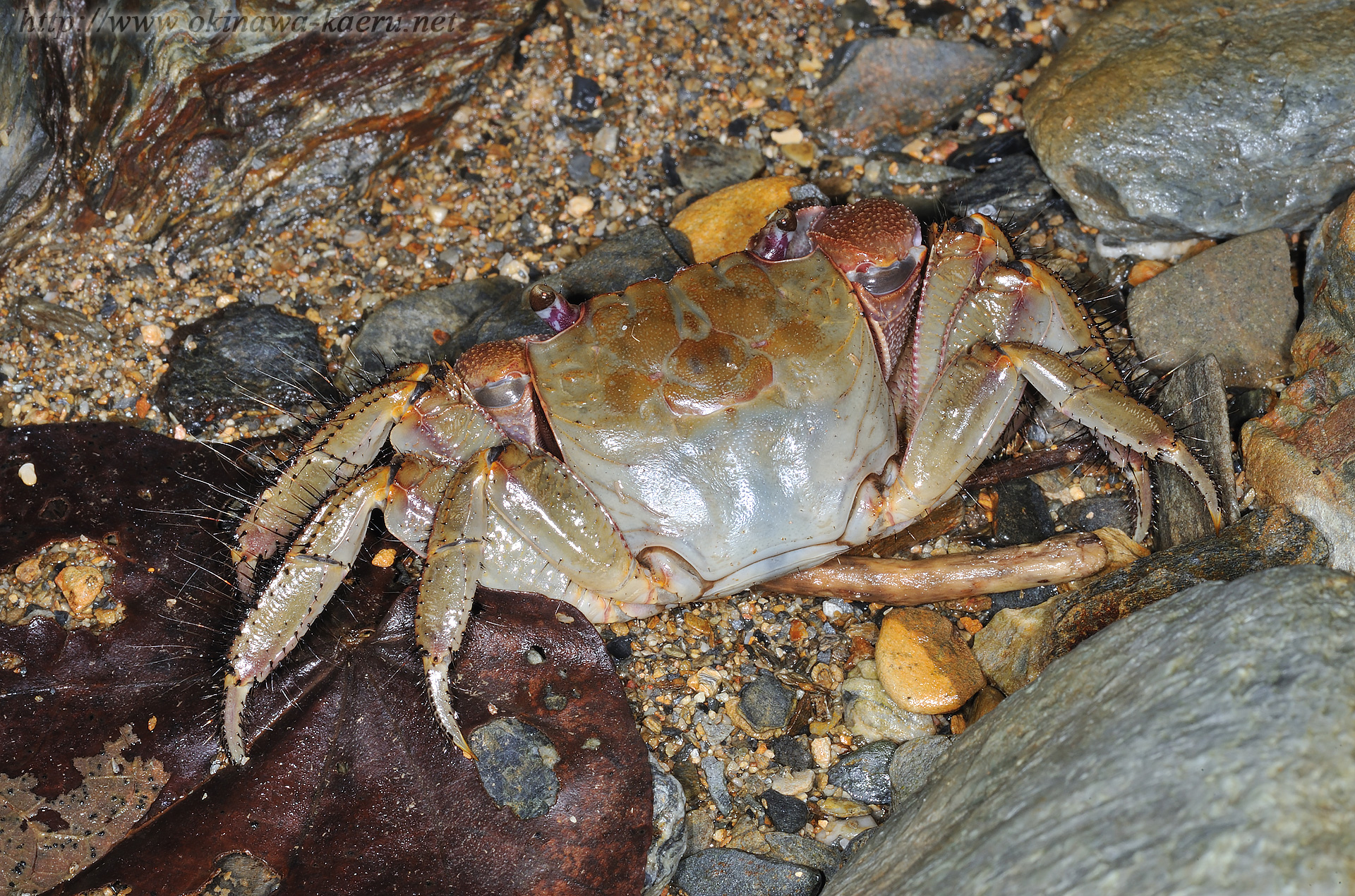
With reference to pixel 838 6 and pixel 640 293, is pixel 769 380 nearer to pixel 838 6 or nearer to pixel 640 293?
pixel 640 293

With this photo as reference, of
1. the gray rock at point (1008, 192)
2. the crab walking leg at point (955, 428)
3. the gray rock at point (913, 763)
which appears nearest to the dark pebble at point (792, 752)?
the gray rock at point (913, 763)

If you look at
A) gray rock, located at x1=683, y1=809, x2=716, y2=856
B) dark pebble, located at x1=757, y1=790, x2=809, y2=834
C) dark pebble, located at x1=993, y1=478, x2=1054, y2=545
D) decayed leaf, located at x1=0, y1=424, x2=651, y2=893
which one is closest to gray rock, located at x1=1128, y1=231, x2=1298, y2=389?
dark pebble, located at x1=993, y1=478, x2=1054, y2=545

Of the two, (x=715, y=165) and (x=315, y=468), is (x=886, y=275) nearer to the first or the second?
(x=715, y=165)

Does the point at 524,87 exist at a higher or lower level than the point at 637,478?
higher

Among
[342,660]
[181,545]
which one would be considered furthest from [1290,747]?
[181,545]

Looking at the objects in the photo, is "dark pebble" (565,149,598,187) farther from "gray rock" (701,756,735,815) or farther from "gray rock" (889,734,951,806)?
"gray rock" (889,734,951,806)

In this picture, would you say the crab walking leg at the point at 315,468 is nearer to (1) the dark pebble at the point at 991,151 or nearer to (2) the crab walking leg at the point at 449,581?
(2) the crab walking leg at the point at 449,581
